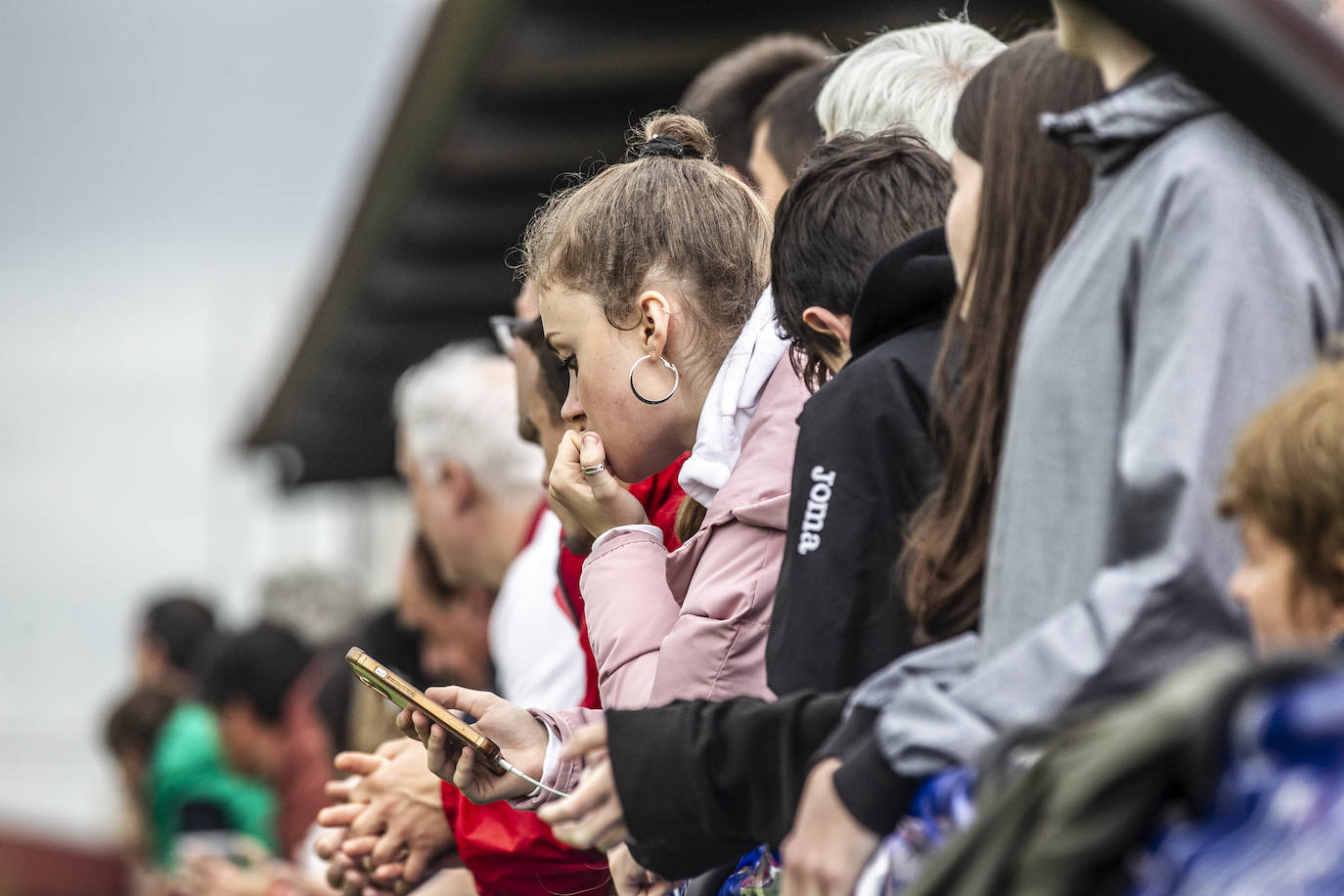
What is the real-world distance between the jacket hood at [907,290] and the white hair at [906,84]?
656 mm

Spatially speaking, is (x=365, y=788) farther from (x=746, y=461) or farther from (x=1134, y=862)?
(x=1134, y=862)

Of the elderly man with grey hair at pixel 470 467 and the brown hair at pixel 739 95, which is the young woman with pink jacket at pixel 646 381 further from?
the elderly man with grey hair at pixel 470 467

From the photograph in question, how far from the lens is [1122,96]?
1568 mm

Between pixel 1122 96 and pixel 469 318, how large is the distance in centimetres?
912

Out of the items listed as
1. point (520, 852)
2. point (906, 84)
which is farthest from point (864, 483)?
point (520, 852)

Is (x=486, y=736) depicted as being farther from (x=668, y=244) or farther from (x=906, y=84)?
(x=906, y=84)

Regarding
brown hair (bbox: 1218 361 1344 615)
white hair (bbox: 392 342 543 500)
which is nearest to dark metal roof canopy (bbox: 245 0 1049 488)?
white hair (bbox: 392 342 543 500)

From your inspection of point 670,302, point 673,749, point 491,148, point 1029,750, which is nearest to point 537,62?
point 491,148

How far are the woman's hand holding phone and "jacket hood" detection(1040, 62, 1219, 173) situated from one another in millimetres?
1143

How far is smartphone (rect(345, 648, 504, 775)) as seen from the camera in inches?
86.2

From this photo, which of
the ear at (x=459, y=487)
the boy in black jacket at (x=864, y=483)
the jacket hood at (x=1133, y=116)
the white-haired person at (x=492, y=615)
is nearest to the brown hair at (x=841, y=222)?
the boy in black jacket at (x=864, y=483)

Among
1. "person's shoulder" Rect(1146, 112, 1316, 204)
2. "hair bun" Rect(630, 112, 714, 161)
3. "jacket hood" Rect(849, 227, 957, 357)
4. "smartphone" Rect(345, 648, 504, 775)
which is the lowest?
"smartphone" Rect(345, 648, 504, 775)

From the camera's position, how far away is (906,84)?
2.77 metres

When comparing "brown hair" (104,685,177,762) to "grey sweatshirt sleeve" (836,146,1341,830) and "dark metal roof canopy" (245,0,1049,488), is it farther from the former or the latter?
"grey sweatshirt sleeve" (836,146,1341,830)
